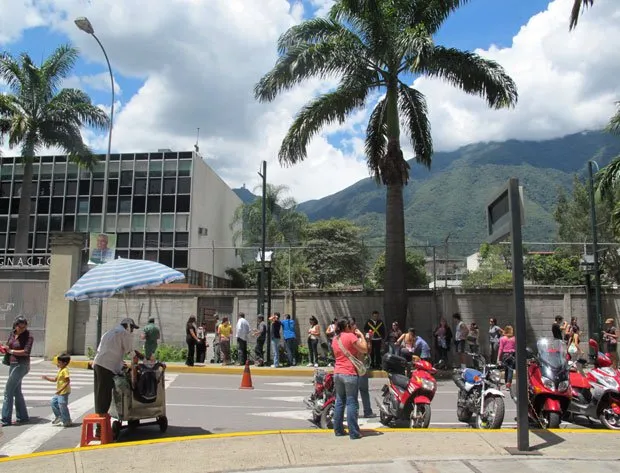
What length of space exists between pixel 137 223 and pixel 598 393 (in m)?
38.4

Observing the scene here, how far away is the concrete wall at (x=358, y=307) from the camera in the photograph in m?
21.0

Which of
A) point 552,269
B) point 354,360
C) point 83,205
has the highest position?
point 83,205

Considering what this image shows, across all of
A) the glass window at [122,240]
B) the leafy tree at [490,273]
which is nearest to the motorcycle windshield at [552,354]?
the leafy tree at [490,273]

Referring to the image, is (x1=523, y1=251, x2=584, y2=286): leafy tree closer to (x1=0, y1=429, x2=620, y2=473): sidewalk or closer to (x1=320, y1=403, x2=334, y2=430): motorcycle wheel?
(x1=320, y1=403, x2=334, y2=430): motorcycle wheel

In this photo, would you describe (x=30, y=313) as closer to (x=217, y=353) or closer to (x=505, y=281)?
(x=217, y=353)

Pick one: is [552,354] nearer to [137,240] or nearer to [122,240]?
[137,240]

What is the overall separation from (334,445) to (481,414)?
9.40 feet

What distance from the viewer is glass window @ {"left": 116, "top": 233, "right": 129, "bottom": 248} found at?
142 ft

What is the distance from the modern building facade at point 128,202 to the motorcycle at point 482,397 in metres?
33.8

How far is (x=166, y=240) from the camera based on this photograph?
1693 inches

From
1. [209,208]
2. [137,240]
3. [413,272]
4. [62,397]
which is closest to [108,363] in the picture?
[62,397]

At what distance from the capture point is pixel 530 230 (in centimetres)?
15988

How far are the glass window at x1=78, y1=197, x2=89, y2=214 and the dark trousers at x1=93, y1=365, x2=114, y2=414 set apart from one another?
→ 39.1 metres

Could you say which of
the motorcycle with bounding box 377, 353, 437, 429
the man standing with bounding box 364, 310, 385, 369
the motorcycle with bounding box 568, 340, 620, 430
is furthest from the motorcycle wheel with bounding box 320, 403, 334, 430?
the man standing with bounding box 364, 310, 385, 369
